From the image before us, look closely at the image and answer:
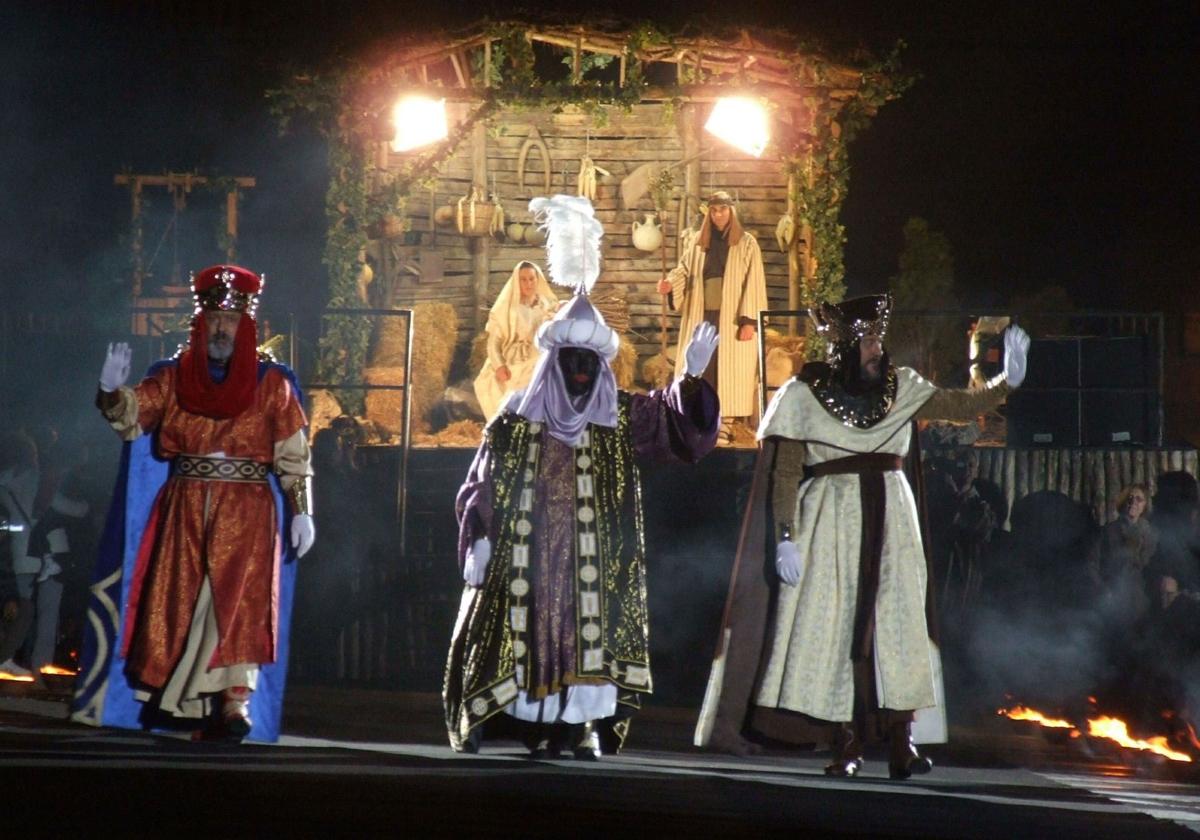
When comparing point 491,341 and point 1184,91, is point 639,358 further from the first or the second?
point 1184,91

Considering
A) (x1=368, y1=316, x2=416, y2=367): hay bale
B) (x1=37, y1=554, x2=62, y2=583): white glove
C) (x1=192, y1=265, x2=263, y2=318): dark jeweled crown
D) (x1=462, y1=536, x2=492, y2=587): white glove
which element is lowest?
(x1=37, y1=554, x2=62, y2=583): white glove

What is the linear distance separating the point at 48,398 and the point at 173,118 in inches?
276

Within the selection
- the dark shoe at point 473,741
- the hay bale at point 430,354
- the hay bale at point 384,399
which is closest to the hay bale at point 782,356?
the hay bale at point 430,354

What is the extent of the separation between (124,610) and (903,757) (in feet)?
9.83

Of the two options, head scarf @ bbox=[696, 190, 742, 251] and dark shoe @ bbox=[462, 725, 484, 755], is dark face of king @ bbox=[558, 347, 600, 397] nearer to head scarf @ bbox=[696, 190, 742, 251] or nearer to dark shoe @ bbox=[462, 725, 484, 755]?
dark shoe @ bbox=[462, 725, 484, 755]

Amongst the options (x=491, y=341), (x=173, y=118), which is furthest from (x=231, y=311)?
(x=173, y=118)

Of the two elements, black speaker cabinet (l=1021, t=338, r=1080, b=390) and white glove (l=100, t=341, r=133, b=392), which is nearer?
white glove (l=100, t=341, r=133, b=392)

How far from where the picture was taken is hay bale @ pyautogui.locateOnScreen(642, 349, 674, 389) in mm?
14344

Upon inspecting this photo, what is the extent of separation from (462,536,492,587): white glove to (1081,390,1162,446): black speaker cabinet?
509 cm

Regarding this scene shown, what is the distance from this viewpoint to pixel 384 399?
1431cm

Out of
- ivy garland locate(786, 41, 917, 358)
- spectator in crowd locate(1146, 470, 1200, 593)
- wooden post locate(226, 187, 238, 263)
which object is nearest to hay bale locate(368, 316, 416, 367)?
ivy garland locate(786, 41, 917, 358)

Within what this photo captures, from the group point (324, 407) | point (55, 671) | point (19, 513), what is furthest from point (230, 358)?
point (324, 407)

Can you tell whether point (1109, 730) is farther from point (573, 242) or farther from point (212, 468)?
point (212, 468)

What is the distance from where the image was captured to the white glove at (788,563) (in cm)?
640
